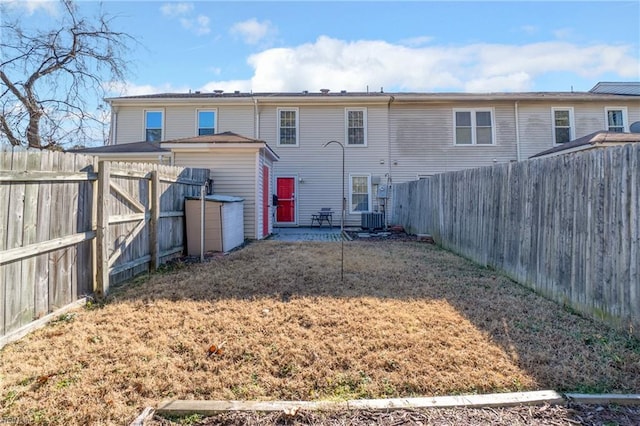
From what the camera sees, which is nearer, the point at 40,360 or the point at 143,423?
the point at 143,423

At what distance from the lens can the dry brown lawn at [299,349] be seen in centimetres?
213

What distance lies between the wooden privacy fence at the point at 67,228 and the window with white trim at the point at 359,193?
9095 mm

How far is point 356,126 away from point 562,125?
905 cm

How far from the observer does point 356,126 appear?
13805 millimetres

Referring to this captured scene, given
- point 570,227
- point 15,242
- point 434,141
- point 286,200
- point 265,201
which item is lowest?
point 15,242

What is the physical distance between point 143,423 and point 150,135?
48.4 ft

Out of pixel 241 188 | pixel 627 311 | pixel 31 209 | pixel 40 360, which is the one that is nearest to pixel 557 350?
pixel 627 311

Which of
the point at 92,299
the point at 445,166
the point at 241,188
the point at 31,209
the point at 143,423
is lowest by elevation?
the point at 143,423

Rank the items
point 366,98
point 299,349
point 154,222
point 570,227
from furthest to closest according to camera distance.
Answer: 1. point 366,98
2. point 154,222
3. point 570,227
4. point 299,349

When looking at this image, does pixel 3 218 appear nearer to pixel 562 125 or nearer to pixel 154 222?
pixel 154 222

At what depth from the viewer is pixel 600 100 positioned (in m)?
13.6

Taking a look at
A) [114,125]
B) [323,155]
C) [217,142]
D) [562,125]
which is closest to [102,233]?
[217,142]

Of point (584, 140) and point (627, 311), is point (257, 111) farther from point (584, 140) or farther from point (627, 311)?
point (627, 311)

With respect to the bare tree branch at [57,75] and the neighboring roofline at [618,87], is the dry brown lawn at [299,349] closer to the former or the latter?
the bare tree branch at [57,75]
